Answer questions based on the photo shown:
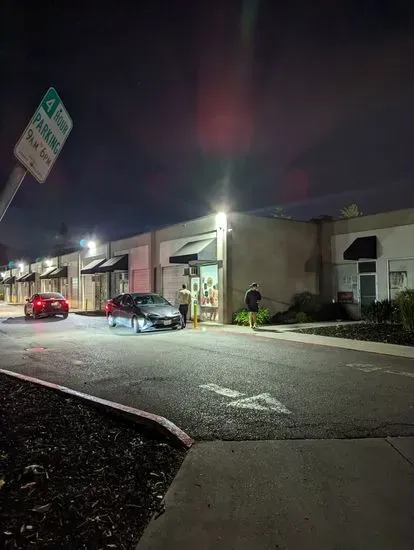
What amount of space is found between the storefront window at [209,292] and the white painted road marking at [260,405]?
13.4m

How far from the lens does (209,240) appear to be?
2098 centimetres

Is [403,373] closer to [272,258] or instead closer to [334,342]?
[334,342]

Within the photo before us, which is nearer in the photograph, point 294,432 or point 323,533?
point 323,533

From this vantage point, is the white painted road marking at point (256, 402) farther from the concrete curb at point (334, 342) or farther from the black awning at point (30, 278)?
the black awning at point (30, 278)

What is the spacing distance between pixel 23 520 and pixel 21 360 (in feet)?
27.4

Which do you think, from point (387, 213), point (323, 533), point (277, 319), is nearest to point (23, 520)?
point (323, 533)

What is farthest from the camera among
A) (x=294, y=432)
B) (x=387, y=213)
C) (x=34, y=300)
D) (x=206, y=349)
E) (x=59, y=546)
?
(x=34, y=300)

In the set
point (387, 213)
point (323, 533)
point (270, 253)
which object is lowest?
point (323, 533)

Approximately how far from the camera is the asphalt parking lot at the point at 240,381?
561 centimetres

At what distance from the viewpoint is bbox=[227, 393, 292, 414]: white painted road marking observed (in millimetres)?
6242

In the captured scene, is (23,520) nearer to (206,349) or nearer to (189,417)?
(189,417)

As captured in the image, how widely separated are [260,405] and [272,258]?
15308mm

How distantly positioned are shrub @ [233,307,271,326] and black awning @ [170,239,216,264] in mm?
2920

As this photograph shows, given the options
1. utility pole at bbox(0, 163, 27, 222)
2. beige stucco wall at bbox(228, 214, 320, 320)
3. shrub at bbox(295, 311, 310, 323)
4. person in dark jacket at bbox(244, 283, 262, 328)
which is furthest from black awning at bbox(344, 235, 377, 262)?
utility pole at bbox(0, 163, 27, 222)
